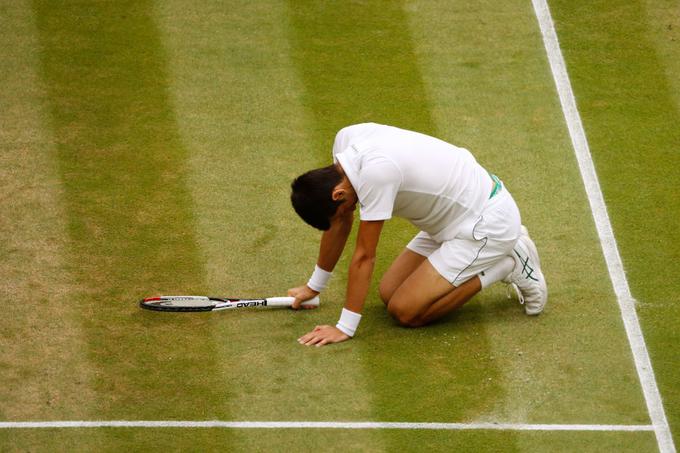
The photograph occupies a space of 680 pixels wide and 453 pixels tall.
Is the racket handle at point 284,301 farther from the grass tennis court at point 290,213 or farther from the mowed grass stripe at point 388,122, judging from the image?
the mowed grass stripe at point 388,122

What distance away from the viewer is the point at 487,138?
10516mm

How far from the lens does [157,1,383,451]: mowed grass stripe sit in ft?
25.4

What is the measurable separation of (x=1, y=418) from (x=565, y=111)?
5.83m

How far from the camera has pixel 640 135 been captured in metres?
10.5

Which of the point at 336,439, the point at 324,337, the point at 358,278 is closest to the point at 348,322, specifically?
the point at 324,337

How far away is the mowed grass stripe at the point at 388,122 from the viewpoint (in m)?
7.73

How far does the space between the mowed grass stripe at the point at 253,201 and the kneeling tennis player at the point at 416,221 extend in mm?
348

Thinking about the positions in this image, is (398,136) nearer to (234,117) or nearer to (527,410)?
(527,410)

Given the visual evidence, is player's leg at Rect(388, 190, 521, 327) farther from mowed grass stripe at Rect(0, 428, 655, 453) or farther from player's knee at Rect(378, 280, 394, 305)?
mowed grass stripe at Rect(0, 428, 655, 453)

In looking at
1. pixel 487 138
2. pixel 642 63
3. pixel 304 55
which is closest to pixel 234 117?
pixel 304 55

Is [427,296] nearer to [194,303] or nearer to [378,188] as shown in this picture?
[378,188]

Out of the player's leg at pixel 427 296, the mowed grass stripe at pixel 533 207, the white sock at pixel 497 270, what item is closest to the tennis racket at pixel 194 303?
the player's leg at pixel 427 296

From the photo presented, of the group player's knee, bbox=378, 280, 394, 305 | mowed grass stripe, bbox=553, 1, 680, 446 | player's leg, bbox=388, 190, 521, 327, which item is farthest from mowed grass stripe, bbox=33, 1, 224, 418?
mowed grass stripe, bbox=553, 1, 680, 446

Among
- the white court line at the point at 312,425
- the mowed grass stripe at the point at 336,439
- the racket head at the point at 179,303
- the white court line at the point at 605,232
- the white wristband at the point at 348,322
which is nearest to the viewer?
the mowed grass stripe at the point at 336,439
